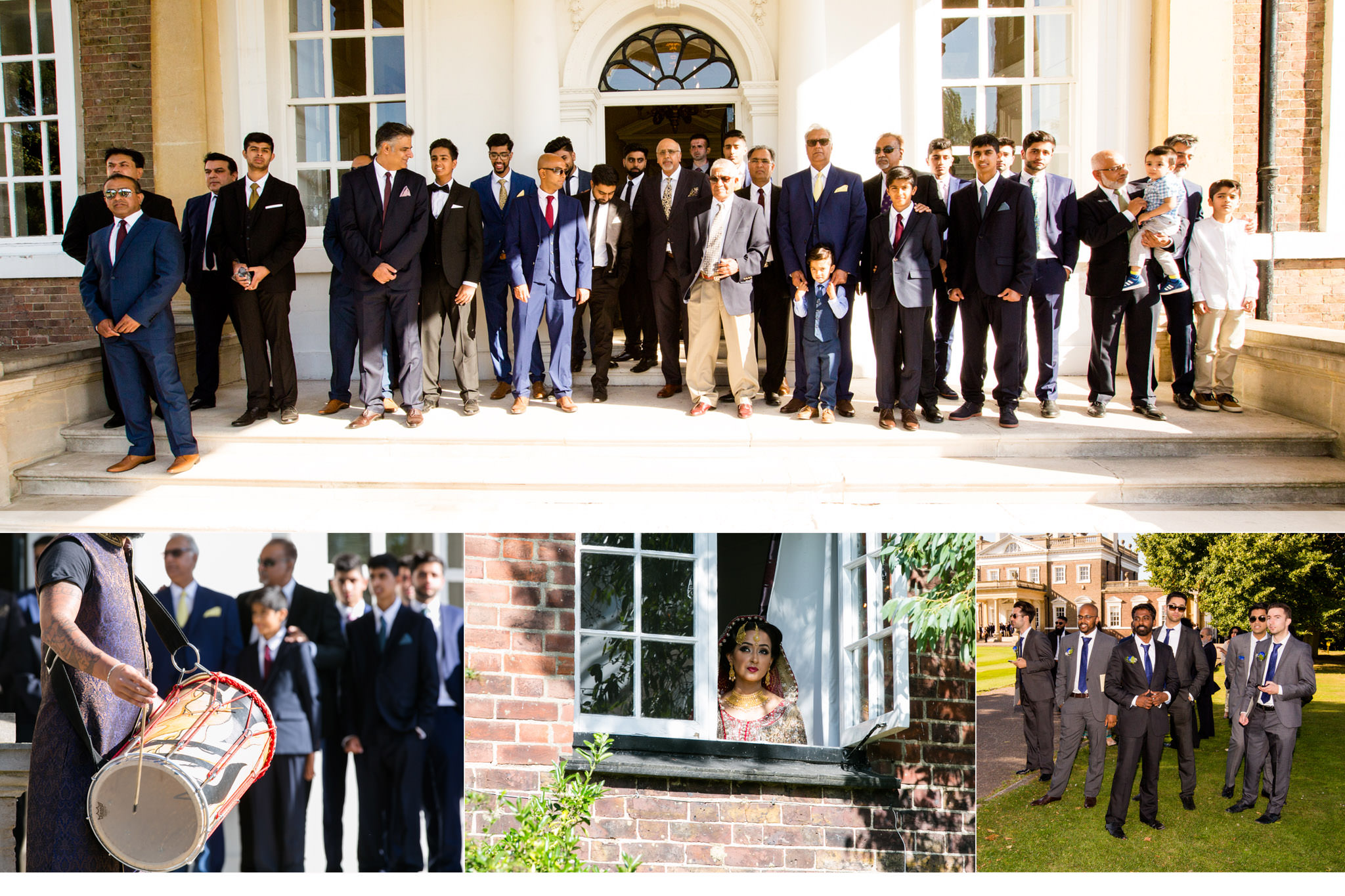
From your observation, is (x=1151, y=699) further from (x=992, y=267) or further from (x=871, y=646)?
(x=992, y=267)

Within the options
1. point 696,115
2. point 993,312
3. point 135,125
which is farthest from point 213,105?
point 993,312

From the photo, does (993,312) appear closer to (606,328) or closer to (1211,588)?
(606,328)

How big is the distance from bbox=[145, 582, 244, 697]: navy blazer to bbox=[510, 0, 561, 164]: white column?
6.12 m

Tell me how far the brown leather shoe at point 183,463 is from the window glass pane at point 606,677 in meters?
3.79

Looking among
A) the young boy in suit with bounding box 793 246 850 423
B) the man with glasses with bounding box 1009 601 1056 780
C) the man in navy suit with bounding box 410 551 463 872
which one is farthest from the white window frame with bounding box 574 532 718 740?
the young boy in suit with bounding box 793 246 850 423

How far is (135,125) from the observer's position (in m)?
10.4

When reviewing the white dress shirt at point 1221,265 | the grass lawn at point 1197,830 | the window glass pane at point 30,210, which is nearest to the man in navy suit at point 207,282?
the window glass pane at point 30,210

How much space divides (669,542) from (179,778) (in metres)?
1.78

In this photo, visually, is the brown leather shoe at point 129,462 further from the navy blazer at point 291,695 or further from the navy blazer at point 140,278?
the navy blazer at point 291,695

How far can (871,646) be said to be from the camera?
151 inches

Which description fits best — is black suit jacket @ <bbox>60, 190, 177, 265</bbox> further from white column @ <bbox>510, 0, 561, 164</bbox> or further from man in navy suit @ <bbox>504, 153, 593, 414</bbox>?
white column @ <bbox>510, 0, 561, 164</bbox>

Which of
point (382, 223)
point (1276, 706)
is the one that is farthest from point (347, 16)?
point (1276, 706)

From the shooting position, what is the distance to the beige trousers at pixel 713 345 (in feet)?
23.4

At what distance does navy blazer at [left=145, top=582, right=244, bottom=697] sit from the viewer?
11.7 feet
